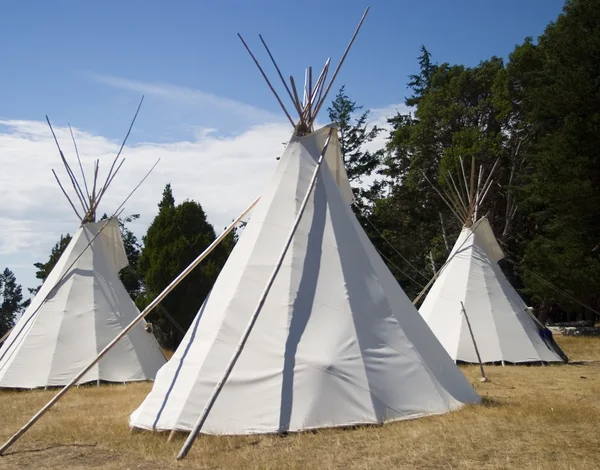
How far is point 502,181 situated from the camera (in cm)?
2678

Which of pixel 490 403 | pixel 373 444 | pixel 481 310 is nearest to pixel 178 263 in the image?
pixel 481 310

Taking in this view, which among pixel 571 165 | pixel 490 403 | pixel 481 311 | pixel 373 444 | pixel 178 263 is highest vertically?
pixel 571 165

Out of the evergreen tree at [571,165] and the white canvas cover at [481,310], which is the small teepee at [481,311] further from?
the evergreen tree at [571,165]

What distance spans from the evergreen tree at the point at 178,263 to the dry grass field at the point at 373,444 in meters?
13.4

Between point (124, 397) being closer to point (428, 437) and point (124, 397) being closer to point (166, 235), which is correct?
point (428, 437)

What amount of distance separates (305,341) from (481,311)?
28.4ft

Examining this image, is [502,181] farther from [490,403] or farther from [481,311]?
[490,403]

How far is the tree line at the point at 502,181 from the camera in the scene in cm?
1978

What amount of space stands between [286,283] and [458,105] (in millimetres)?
20548

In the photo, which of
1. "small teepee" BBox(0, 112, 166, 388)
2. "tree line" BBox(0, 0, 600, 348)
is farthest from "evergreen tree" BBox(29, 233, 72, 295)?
"small teepee" BBox(0, 112, 166, 388)

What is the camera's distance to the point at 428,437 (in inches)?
240

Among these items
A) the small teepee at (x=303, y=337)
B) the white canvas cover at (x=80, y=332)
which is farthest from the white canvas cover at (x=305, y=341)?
the white canvas cover at (x=80, y=332)

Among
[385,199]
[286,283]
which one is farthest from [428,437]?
[385,199]

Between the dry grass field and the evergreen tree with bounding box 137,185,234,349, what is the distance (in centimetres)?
1336
